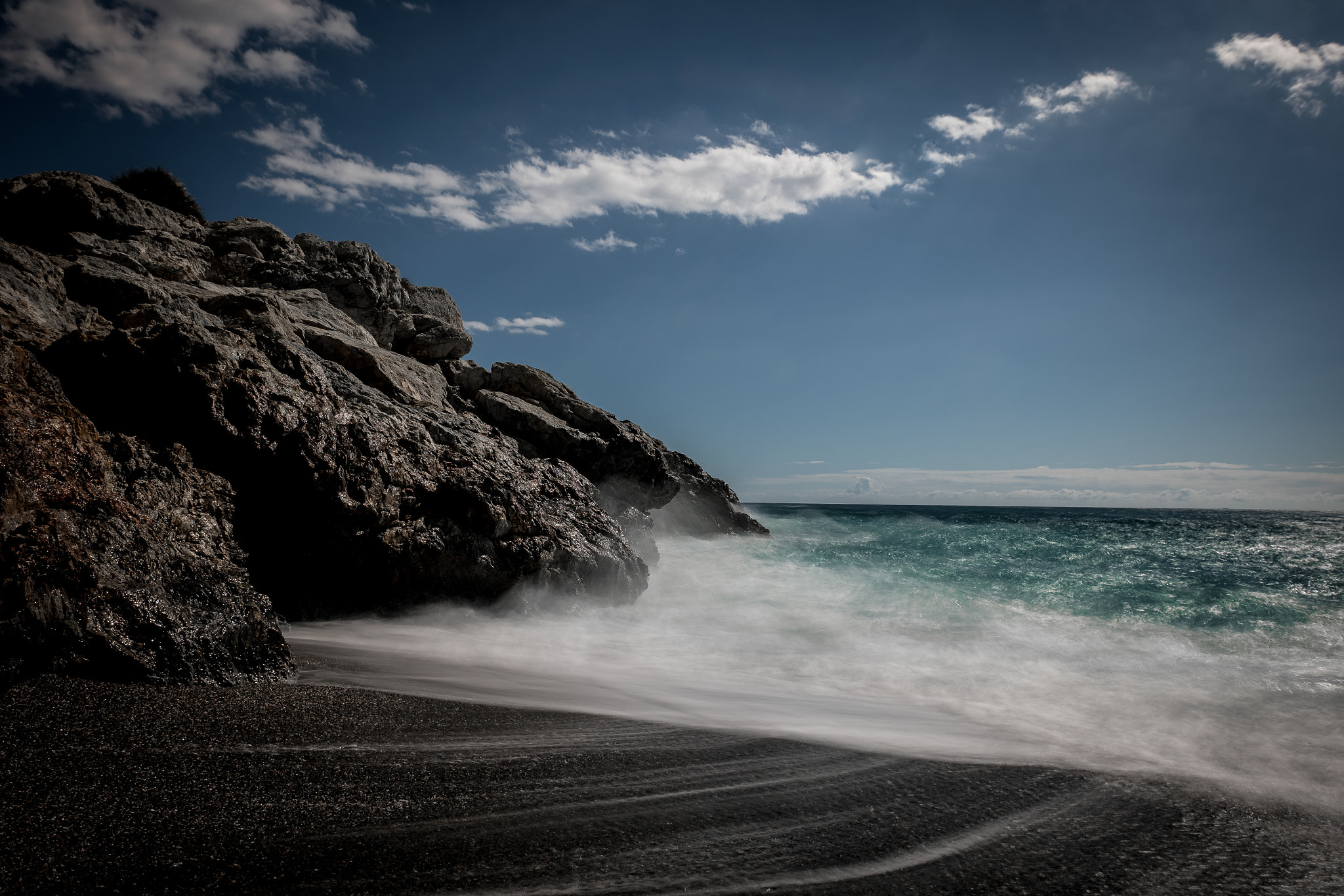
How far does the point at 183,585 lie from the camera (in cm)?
352

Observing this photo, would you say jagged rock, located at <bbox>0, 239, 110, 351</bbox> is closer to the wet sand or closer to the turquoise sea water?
the wet sand

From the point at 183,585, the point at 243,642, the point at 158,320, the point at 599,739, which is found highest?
the point at 158,320

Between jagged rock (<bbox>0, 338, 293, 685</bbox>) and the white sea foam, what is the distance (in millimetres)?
594

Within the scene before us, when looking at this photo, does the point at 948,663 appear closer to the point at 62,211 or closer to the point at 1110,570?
the point at 1110,570

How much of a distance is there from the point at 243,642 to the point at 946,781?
156 inches

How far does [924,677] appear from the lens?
4965mm

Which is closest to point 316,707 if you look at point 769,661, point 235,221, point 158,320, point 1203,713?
point 769,661

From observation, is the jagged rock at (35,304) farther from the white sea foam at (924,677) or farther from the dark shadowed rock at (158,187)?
the dark shadowed rock at (158,187)

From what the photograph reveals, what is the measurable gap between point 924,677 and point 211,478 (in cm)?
634

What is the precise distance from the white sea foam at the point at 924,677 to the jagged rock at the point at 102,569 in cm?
59

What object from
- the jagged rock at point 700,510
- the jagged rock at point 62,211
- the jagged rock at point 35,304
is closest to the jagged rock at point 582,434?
the jagged rock at point 700,510

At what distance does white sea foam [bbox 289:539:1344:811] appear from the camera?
11.0ft

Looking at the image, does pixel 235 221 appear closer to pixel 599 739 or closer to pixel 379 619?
pixel 379 619

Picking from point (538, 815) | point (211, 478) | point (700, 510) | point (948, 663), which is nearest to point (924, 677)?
point (948, 663)
